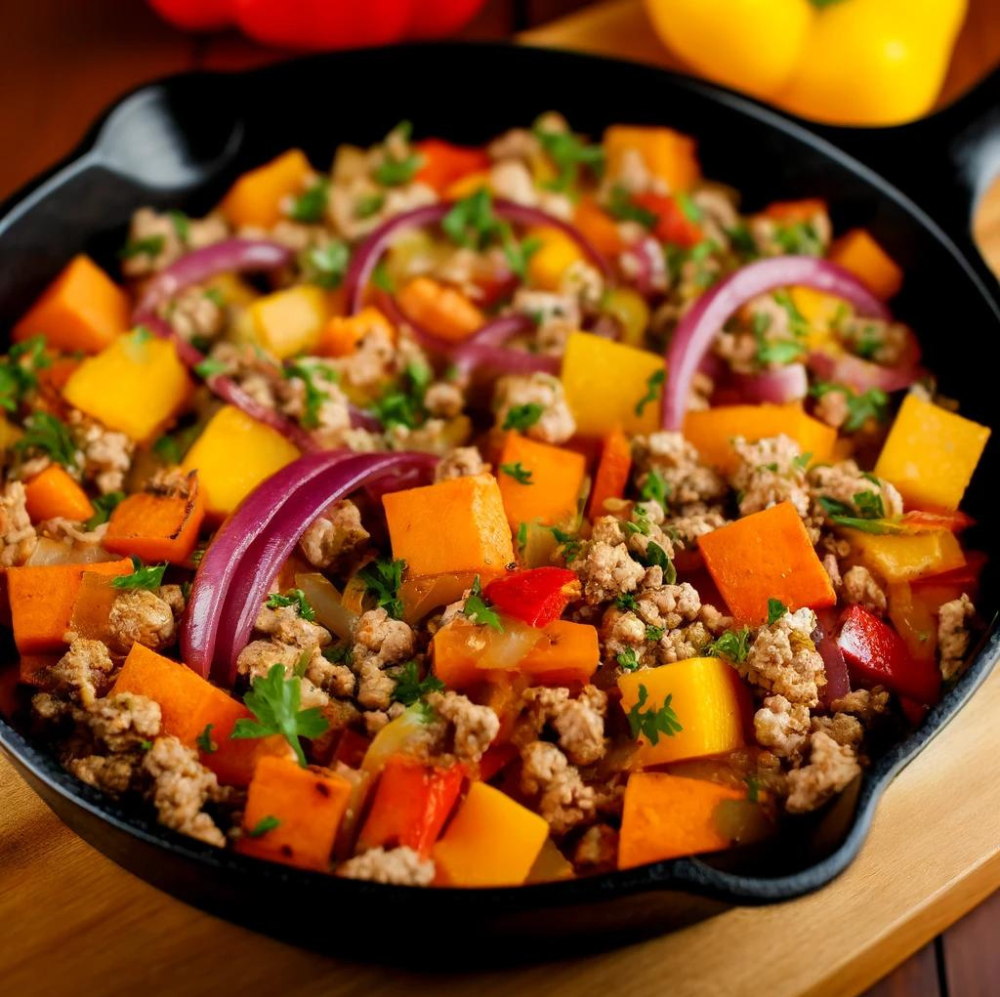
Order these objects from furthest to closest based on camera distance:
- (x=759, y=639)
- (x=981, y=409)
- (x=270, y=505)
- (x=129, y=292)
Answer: (x=129, y=292), (x=981, y=409), (x=270, y=505), (x=759, y=639)

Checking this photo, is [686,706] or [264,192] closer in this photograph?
[686,706]

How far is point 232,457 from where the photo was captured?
7.91ft

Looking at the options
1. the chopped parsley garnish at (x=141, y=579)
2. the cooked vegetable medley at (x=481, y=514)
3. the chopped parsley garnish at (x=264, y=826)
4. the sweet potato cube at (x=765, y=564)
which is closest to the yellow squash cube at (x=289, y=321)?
the cooked vegetable medley at (x=481, y=514)

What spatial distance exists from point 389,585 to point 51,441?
81 cm

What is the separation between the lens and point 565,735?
196 cm

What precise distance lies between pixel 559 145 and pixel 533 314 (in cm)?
57

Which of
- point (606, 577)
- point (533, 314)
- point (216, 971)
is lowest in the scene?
point (216, 971)

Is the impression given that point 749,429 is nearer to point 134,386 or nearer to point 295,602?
→ point 295,602

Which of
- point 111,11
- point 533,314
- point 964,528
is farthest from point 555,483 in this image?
point 111,11

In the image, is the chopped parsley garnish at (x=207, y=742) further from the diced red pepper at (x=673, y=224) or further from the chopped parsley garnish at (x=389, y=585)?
the diced red pepper at (x=673, y=224)

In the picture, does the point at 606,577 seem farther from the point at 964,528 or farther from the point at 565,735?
the point at 964,528

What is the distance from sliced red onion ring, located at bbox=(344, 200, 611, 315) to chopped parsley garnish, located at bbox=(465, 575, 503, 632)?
0.96 m

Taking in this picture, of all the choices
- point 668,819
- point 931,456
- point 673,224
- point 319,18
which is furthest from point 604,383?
point 319,18

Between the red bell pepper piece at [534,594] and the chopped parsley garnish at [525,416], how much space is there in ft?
1.47
